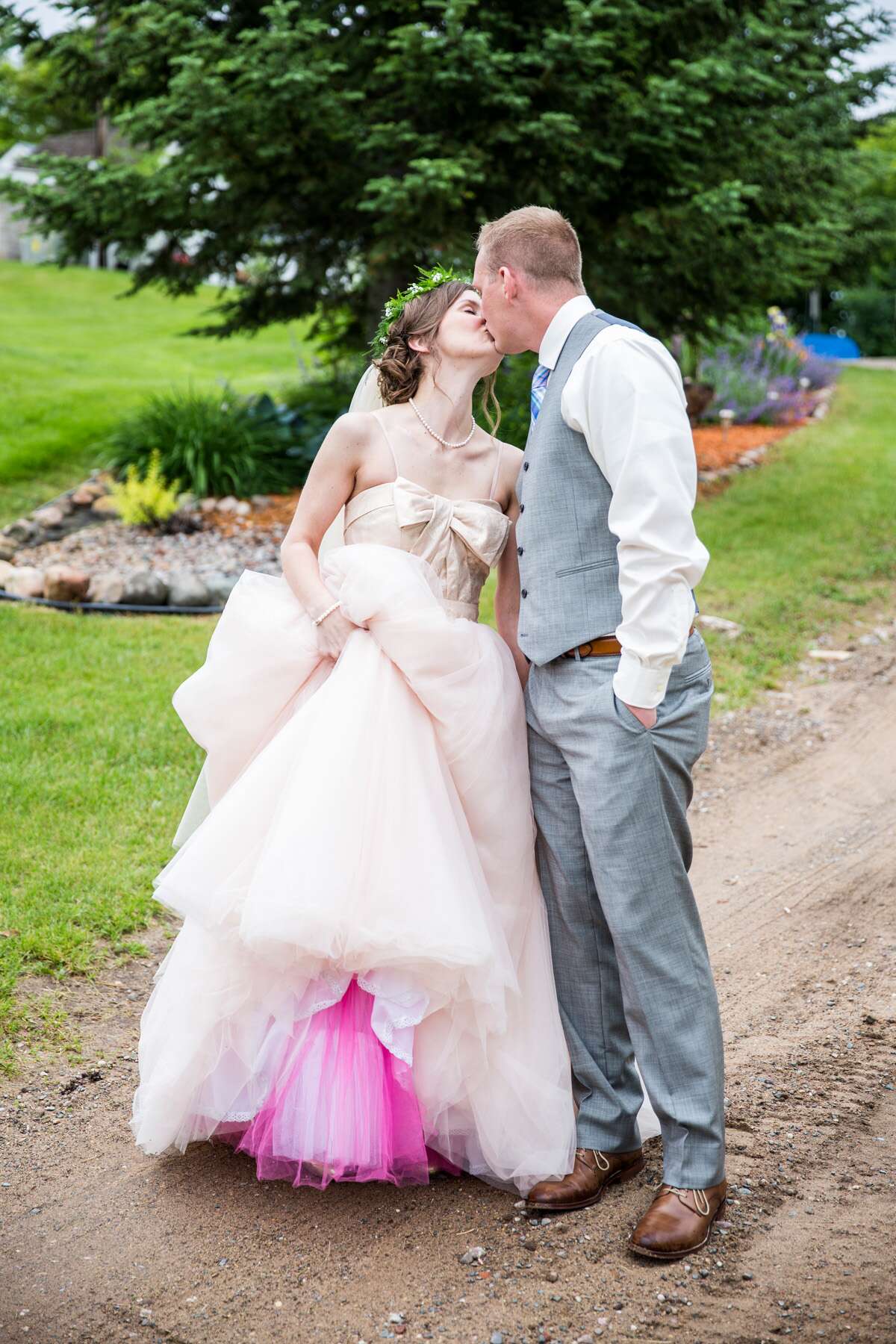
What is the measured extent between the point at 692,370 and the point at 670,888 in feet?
44.6

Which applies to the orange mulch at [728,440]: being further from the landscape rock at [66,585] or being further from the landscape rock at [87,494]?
the landscape rock at [66,585]

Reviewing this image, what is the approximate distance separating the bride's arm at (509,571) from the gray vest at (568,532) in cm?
45

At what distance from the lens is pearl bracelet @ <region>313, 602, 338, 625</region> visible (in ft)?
9.87

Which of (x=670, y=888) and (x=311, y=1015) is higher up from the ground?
(x=670, y=888)

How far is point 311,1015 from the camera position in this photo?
2.85 metres

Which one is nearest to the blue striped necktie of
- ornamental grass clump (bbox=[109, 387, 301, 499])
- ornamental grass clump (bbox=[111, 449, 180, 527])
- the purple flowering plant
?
ornamental grass clump (bbox=[111, 449, 180, 527])

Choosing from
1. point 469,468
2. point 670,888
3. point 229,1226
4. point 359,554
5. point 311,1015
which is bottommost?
point 229,1226

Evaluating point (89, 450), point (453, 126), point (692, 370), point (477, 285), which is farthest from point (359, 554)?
point (692, 370)

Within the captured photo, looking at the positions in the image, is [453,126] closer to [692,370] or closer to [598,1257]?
[692,370]

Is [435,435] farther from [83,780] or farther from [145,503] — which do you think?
[145,503]

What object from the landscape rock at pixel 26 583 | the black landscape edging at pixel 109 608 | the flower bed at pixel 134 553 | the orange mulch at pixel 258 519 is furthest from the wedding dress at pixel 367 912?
the orange mulch at pixel 258 519

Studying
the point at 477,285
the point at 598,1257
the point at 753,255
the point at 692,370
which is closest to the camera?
the point at 598,1257

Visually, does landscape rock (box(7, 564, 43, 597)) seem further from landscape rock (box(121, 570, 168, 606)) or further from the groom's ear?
the groom's ear

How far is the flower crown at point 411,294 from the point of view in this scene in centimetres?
329
